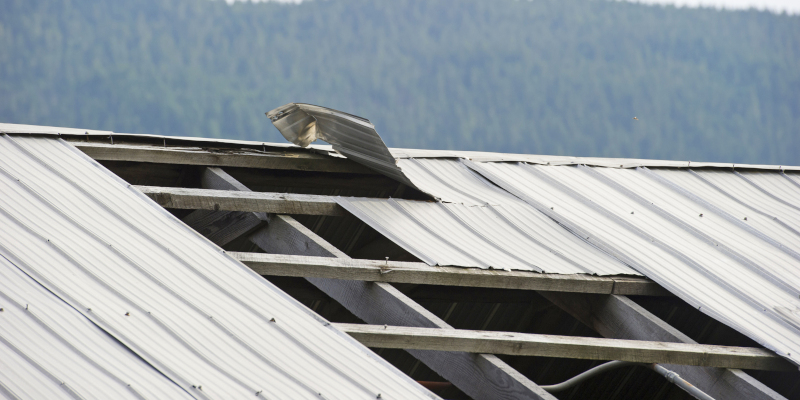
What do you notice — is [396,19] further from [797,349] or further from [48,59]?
[797,349]

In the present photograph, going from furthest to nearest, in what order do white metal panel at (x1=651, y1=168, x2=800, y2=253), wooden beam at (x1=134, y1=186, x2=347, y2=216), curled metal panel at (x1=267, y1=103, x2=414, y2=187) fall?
1. white metal panel at (x1=651, y1=168, x2=800, y2=253)
2. curled metal panel at (x1=267, y1=103, x2=414, y2=187)
3. wooden beam at (x1=134, y1=186, x2=347, y2=216)

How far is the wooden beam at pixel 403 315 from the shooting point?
145 inches

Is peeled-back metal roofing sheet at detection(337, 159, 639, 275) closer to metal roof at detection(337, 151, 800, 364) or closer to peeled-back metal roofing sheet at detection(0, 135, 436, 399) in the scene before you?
metal roof at detection(337, 151, 800, 364)

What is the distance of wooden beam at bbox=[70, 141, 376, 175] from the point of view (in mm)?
5441

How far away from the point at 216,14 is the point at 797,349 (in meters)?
68.5

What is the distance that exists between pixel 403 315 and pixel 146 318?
52.5 inches

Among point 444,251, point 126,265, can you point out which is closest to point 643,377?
point 444,251

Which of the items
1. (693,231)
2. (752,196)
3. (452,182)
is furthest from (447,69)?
(693,231)

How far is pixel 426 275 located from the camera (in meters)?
4.43

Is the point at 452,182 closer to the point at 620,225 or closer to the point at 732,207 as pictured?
the point at 620,225

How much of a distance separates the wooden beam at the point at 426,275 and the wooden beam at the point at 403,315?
0.10 m

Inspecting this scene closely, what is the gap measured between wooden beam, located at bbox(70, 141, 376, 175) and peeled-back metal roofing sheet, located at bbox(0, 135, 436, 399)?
933 mm

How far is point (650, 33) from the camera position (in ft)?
223

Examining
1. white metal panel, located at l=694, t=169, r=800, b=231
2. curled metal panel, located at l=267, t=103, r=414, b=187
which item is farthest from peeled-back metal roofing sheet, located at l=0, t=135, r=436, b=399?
white metal panel, located at l=694, t=169, r=800, b=231
